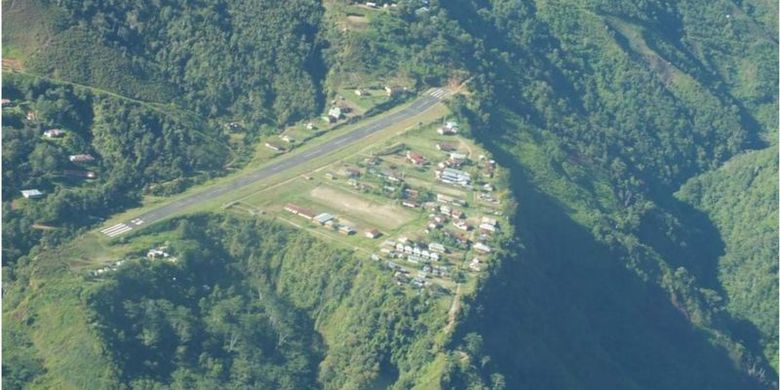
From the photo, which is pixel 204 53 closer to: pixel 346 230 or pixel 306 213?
pixel 306 213

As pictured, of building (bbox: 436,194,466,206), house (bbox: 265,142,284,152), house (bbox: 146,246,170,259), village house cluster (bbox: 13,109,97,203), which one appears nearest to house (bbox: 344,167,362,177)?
house (bbox: 265,142,284,152)

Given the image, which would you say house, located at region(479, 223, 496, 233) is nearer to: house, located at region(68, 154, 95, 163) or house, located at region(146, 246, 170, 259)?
house, located at region(146, 246, 170, 259)

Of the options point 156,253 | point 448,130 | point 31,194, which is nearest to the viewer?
point 156,253

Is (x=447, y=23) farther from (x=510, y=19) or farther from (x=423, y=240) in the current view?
(x=423, y=240)

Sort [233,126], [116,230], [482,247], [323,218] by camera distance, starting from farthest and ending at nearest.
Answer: [233,126], [323,218], [482,247], [116,230]

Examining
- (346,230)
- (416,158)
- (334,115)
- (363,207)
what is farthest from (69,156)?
(416,158)

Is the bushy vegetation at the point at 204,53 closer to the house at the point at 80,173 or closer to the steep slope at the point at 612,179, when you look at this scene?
the house at the point at 80,173

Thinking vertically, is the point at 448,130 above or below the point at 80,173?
above
